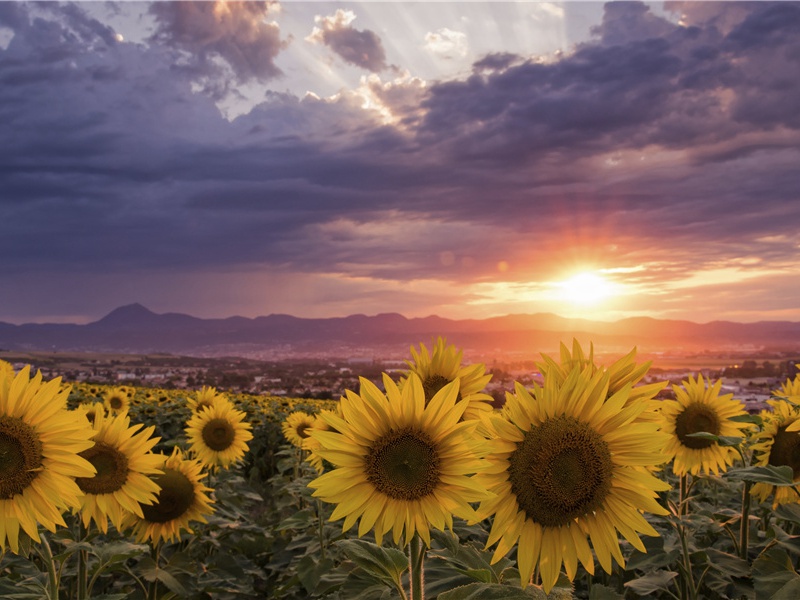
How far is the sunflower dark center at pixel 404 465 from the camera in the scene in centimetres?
337

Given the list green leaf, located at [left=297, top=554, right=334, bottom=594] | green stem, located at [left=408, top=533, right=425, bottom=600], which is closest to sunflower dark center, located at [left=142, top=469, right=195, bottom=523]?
green leaf, located at [left=297, top=554, right=334, bottom=594]

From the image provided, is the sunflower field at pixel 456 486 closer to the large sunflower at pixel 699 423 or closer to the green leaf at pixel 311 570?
the green leaf at pixel 311 570

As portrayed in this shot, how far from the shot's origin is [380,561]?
304 cm

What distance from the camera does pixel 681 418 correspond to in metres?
7.64

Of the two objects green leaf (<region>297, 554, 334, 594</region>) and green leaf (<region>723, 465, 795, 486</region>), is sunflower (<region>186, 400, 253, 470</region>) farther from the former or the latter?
green leaf (<region>723, 465, 795, 486</region>)

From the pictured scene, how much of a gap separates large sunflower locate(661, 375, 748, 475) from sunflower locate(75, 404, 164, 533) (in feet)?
18.7

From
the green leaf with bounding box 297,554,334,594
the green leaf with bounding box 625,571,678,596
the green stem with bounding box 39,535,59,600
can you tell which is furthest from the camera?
the green leaf with bounding box 297,554,334,594

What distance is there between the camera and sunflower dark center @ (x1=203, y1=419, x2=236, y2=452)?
10781 millimetres

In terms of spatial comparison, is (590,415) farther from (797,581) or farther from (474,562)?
(797,581)

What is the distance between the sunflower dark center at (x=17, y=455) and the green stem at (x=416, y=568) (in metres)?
2.66

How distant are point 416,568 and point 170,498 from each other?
462 centimetres

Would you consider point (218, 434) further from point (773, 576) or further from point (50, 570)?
point (773, 576)

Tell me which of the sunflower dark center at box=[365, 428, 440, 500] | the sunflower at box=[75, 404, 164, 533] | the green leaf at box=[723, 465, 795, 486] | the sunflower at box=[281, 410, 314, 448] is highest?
the sunflower dark center at box=[365, 428, 440, 500]

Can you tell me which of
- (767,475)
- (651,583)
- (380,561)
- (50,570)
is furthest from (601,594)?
(50,570)
